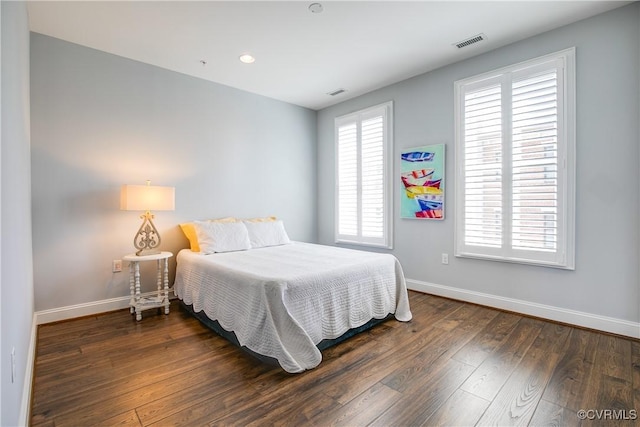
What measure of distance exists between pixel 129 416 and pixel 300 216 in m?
3.61

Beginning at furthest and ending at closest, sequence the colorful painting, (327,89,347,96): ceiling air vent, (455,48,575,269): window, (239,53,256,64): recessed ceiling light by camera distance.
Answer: (327,89,347,96): ceiling air vent < the colorful painting < (239,53,256,64): recessed ceiling light < (455,48,575,269): window

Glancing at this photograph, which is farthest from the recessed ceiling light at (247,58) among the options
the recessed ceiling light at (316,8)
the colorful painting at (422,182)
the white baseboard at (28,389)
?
the white baseboard at (28,389)

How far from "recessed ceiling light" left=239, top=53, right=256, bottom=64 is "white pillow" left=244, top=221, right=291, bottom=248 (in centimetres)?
188

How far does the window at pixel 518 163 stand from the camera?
9.18ft

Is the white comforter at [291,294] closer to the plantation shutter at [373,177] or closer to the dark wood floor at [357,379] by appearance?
the dark wood floor at [357,379]

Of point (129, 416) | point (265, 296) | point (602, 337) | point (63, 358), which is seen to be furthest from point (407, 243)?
point (63, 358)

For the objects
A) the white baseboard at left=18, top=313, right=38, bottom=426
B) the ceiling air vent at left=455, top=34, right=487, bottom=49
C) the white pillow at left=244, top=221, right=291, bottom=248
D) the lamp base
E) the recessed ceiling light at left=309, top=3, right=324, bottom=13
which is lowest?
the white baseboard at left=18, top=313, right=38, bottom=426

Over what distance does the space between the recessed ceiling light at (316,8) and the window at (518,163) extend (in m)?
1.82

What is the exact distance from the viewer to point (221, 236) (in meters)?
3.53

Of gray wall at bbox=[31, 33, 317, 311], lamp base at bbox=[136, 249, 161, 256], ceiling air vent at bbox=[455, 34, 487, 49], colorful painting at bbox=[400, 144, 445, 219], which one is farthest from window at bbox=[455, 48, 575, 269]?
lamp base at bbox=[136, 249, 161, 256]

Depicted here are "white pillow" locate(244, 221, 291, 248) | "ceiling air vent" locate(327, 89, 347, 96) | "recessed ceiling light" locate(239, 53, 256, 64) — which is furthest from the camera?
"ceiling air vent" locate(327, 89, 347, 96)

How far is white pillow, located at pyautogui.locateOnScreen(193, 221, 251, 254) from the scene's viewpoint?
3.42 metres

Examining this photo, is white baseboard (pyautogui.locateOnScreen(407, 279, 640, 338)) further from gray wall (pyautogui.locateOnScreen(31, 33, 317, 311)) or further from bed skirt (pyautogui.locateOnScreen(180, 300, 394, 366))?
gray wall (pyautogui.locateOnScreen(31, 33, 317, 311))

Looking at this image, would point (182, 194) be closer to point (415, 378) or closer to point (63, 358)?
point (63, 358)
